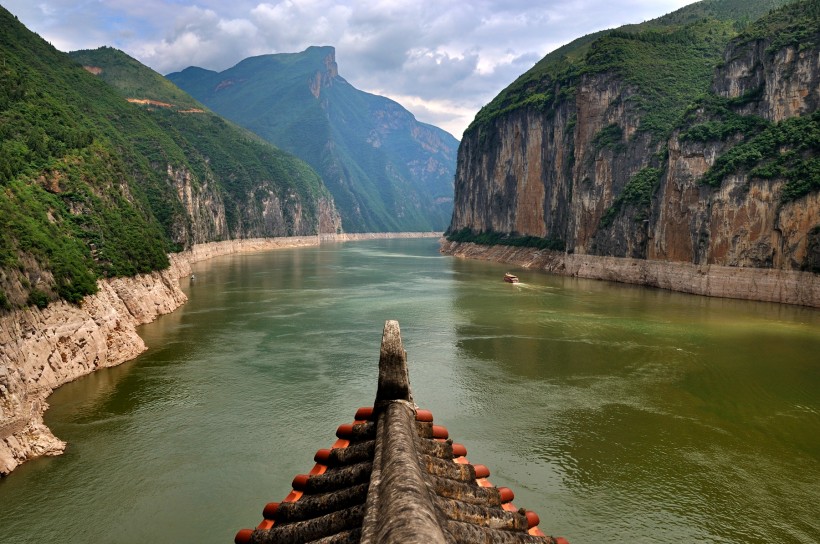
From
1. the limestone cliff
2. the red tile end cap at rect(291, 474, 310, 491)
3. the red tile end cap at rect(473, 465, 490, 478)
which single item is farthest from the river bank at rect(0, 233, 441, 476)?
the limestone cliff

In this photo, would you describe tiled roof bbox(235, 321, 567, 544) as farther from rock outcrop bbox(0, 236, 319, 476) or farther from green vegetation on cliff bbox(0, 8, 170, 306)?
green vegetation on cliff bbox(0, 8, 170, 306)

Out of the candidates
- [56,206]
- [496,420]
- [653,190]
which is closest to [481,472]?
[496,420]

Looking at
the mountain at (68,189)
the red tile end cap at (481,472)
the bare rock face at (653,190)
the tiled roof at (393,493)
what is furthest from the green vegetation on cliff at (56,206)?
the bare rock face at (653,190)

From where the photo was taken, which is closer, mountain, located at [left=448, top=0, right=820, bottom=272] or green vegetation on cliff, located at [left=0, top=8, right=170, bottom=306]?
green vegetation on cliff, located at [left=0, top=8, right=170, bottom=306]

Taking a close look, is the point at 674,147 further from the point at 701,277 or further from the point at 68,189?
the point at 68,189

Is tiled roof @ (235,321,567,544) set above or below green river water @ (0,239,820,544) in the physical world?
above

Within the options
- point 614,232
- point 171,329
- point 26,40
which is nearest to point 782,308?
point 614,232

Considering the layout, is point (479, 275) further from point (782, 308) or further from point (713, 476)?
point (713, 476)
